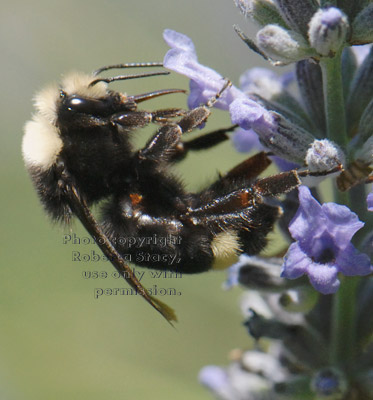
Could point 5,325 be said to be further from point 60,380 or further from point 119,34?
point 119,34

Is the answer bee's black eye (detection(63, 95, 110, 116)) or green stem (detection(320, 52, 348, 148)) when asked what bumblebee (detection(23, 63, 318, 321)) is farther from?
green stem (detection(320, 52, 348, 148))

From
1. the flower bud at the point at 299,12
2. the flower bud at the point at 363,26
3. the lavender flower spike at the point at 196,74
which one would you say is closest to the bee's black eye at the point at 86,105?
the lavender flower spike at the point at 196,74

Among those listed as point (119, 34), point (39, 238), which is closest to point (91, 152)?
point (39, 238)

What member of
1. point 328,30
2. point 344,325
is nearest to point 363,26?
point 328,30

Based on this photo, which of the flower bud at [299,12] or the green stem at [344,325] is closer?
the flower bud at [299,12]

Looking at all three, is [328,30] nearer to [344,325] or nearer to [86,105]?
[86,105]

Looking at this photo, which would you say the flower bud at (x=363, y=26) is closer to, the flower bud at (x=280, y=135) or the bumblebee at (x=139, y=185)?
the flower bud at (x=280, y=135)
